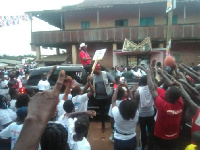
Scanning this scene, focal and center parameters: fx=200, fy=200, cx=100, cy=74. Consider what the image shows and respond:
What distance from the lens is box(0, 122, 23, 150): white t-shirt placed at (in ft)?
8.11

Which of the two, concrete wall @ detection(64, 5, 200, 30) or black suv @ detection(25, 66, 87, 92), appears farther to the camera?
concrete wall @ detection(64, 5, 200, 30)

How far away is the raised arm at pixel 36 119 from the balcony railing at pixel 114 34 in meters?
16.0

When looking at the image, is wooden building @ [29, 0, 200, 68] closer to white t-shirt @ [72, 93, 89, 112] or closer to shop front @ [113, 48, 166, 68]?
shop front @ [113, 48, 166, 68]

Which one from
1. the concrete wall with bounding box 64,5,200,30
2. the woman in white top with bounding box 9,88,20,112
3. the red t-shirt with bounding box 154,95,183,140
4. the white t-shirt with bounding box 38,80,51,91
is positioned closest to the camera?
the red t-shirt with bounding box 154,95,183,140

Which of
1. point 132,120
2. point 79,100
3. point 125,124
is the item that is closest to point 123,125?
point 125,124

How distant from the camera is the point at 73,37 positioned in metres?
17.5

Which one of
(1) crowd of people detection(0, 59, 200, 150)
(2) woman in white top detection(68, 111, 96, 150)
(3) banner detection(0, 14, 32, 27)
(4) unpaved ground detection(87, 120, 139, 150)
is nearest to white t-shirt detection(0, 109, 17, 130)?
(1) crowd of people detection(0, 59, 200, 150)

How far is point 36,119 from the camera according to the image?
1062 millimetres

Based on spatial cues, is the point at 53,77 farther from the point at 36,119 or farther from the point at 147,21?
the point at 147,21

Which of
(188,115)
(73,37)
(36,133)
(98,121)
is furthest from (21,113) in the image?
(73,37)

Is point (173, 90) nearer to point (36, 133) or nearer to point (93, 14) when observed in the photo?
point (36, 133)

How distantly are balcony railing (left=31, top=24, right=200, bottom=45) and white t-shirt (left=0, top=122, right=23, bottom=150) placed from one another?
48.7 ft

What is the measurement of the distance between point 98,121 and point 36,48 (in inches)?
574

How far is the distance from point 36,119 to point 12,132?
1.72 metres
